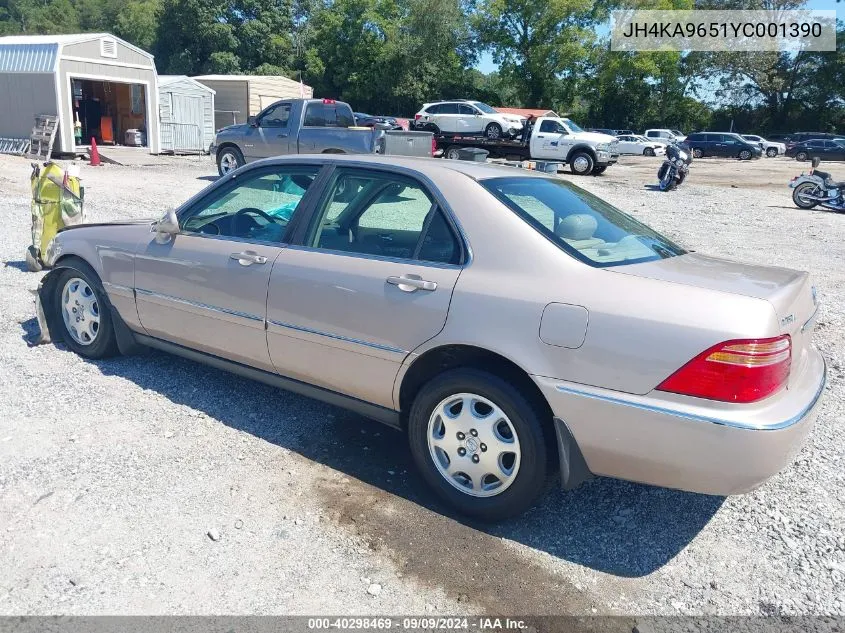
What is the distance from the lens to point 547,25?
5525 cm

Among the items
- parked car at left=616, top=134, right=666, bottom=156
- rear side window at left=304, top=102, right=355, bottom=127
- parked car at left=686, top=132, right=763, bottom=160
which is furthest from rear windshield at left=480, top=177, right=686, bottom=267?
parked car at left=686, top=132, right=763, bottom=160

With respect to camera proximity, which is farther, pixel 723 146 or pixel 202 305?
pixel 723 146

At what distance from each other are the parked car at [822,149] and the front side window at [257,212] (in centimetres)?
4318

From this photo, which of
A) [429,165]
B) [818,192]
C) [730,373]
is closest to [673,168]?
[818,192]

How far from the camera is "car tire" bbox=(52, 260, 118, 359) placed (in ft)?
16.1

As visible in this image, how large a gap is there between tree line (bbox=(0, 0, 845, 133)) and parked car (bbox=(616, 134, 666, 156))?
54.6 ft

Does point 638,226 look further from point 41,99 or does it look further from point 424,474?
point 41,99

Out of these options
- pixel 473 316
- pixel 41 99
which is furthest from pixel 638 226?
pixel 41 99

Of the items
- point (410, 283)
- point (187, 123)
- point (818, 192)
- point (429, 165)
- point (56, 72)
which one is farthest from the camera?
point (187, 123)

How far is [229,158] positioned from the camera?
16.8 meters

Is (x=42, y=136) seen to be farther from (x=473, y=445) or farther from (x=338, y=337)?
(x=473, y=445)

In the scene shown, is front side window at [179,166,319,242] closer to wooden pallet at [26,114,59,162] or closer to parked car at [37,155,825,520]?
parked car at [37,155,825,520]

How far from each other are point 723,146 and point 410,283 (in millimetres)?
42270

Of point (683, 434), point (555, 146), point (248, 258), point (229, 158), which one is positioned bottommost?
point (683, 434)
